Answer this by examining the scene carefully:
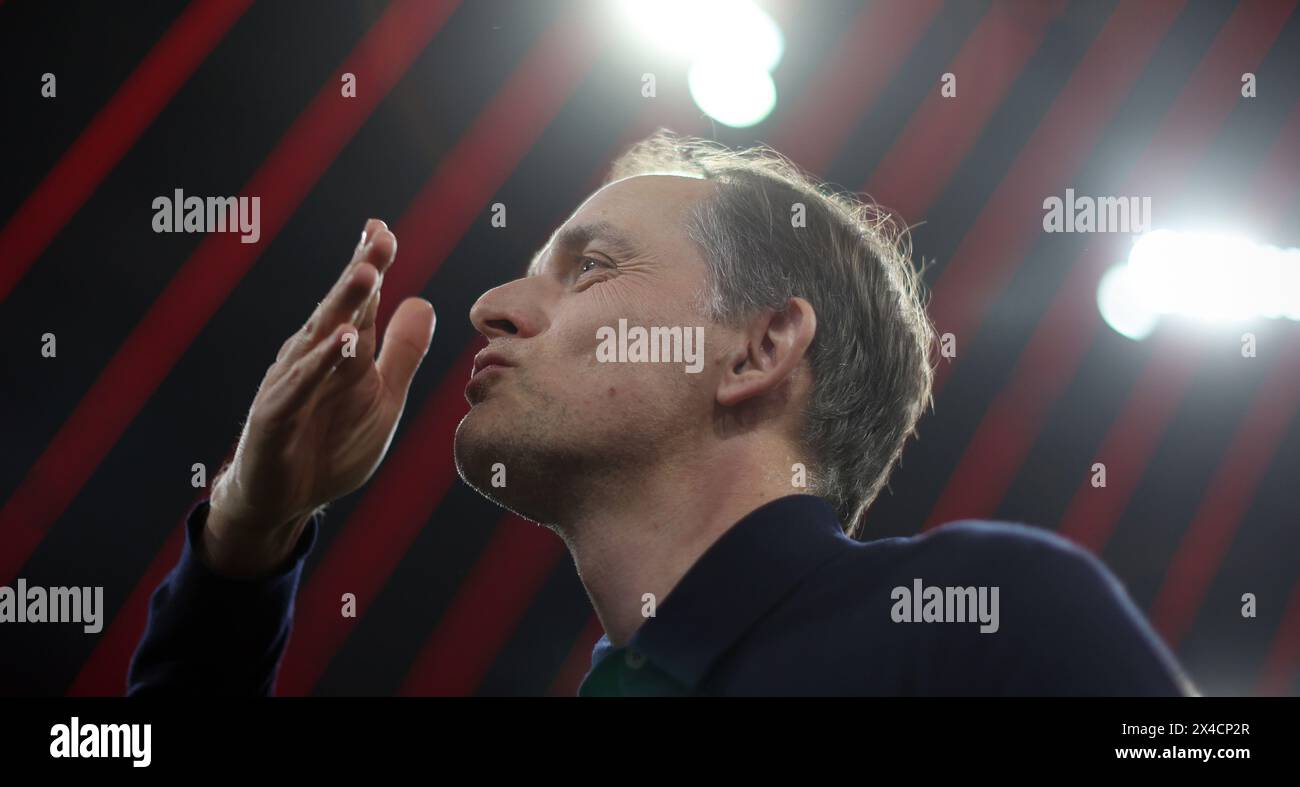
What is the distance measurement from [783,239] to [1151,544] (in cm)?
239

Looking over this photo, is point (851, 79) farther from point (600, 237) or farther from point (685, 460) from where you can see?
point (685, 460)

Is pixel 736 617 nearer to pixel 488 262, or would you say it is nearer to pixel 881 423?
pixel 881 423

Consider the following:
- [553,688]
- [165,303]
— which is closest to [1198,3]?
[553,688]

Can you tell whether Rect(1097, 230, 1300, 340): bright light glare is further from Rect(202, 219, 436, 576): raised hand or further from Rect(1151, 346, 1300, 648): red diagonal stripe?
Rect(202, 219, 436, 576): raised hand

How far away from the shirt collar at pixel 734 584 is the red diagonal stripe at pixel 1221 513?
250cm

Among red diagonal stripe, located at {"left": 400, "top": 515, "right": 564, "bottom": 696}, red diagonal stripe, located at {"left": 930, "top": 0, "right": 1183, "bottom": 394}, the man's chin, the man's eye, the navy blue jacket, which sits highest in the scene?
red diagonal stripe, located at {"left": 930, "top": 0, "right": 1183, "bottom": 394}

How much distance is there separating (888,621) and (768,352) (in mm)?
558

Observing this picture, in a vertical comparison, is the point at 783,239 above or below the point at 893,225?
below

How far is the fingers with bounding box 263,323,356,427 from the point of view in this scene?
1400mm

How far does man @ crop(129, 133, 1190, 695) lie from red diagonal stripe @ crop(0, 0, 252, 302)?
1.45m

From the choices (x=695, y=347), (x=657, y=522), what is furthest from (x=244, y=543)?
(x=695, y=347)

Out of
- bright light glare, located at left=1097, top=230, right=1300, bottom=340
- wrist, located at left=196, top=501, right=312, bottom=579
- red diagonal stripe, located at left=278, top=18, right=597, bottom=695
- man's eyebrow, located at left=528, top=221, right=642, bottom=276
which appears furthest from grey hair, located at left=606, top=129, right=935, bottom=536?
bright light glare, located at left=1097, top=230, right=1300, bottom=340

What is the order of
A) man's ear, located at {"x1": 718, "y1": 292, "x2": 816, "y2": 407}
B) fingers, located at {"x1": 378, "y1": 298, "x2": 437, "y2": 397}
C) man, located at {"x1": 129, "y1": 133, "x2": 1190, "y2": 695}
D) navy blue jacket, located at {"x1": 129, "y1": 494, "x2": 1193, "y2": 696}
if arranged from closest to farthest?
navy blue jacket, located at {"x1": 129, "y1": 494, "x2": 1193, "y2": 696}, man, located at {"x1": 129, "y1": 133, "x2": 1190, "y2": 695}, man's ear, located at {"x1": 718, "y1": 292, "x2": 816, "y2": 407}, fingers, located at {"x1": 378, "y1": 298, "x2": 437, "y2": 397}
